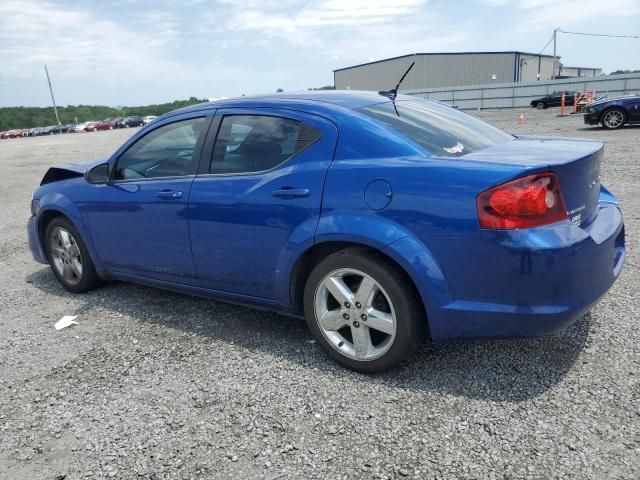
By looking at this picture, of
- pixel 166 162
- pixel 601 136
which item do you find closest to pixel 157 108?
pixel 601 136

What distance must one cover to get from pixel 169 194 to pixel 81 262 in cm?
148

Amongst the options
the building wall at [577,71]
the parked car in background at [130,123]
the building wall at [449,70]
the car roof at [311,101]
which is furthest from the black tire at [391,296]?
the building wall at [577,71]

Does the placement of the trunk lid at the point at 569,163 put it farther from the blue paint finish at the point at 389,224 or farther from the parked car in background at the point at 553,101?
the parked car in background at the point at 553,101

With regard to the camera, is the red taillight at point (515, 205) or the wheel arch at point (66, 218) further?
the wheel arch at point (66, 218)

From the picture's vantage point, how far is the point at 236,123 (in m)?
3.54

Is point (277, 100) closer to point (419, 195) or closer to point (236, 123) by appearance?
point (236, 123)

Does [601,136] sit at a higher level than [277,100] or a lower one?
lower

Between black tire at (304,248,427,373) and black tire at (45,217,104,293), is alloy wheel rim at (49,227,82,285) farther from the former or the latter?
black tire at (304,248,427,373)

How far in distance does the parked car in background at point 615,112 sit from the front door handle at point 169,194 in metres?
16.3

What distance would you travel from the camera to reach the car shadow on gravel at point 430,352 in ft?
9.39

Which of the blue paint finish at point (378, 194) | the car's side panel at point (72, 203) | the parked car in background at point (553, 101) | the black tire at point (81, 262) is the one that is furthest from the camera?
the parked car in background at point (553, 101)

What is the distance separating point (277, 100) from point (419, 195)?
1.35 m

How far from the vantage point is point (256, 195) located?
10.6ft

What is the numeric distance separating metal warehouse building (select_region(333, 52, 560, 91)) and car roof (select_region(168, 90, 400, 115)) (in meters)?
53.2
